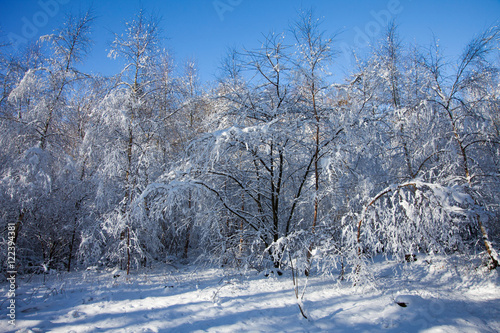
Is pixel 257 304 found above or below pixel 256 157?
below

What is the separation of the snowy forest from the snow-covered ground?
0.63 meters

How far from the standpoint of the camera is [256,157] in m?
6.64

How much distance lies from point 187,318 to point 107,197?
4.89 metres

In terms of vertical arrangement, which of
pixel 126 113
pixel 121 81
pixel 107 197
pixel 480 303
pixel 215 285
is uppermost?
pixel 121 81

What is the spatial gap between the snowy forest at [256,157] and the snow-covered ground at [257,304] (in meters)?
0.63

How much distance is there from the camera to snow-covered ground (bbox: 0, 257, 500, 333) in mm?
3662

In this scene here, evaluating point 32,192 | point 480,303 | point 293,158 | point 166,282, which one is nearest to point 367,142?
point 293,158

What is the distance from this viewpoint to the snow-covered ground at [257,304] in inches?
144

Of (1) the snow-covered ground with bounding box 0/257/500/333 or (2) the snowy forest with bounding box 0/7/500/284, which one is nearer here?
(1) the snow-covered ground with bounding box 0/257/500/333

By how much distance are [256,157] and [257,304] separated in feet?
11.7

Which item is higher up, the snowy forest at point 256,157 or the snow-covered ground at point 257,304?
the snowy forest at point 256,157

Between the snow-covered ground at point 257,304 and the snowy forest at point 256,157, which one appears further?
the snowy forest at point 256,157

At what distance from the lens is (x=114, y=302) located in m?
4.46

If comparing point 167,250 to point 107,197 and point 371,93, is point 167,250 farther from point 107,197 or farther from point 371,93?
point 371,93
